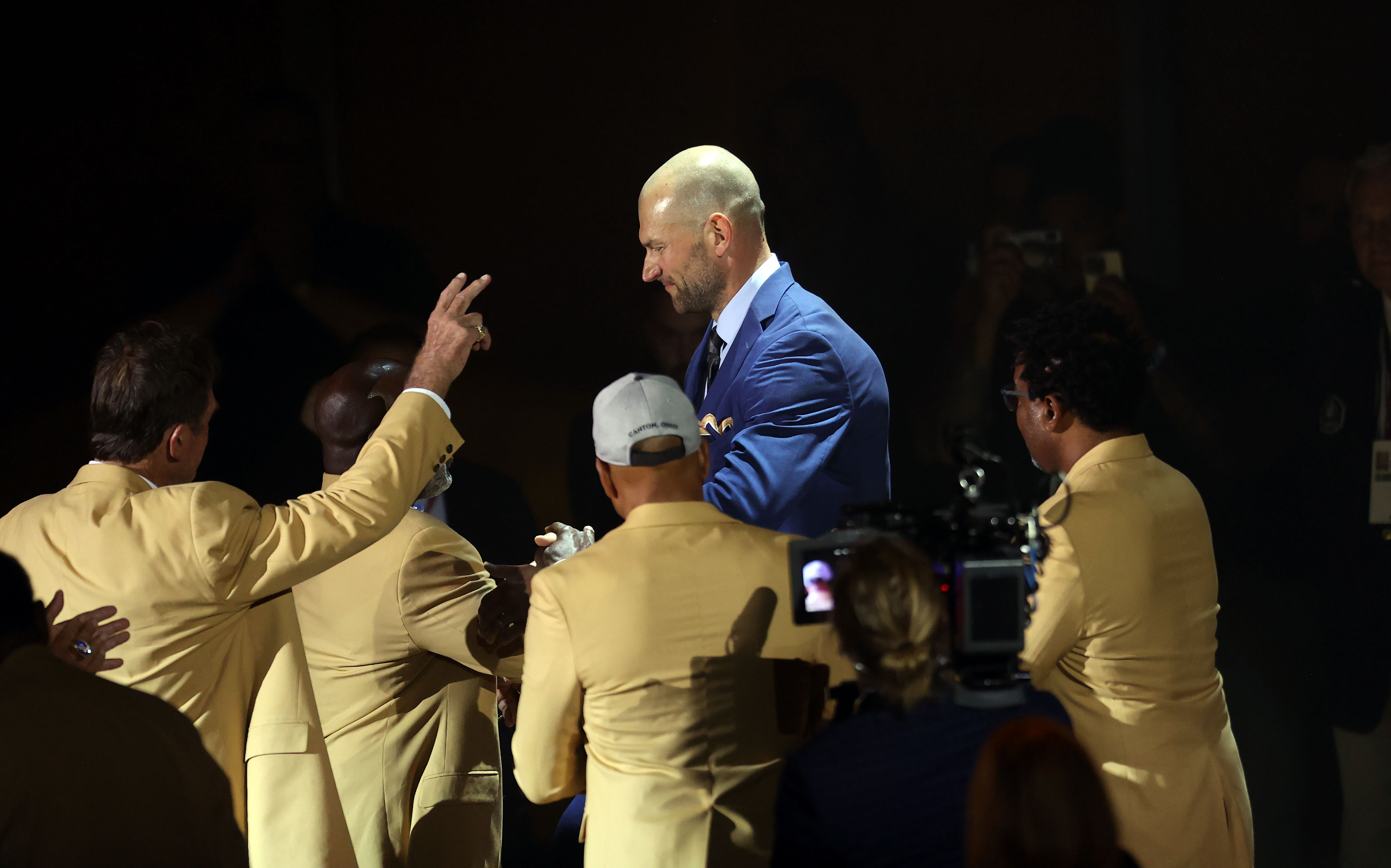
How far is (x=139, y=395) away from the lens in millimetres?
2338

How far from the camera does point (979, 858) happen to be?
1.52 m

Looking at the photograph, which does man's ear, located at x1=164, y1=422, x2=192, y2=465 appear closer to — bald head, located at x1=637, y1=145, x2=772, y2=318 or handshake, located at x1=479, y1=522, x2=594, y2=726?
handshake, located at x1=479, y1=522, x2=594, y2=726

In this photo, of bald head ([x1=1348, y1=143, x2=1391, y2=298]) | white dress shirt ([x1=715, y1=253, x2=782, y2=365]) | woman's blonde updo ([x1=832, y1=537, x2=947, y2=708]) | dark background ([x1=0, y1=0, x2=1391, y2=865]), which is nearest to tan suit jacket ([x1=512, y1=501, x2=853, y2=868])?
woman's blonde updo ([x1=832, y1=537, x2=947, y2=708])

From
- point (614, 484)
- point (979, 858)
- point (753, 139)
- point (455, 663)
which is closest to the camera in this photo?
point (979, 858)

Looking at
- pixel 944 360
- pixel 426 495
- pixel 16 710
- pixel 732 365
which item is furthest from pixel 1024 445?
pixel 16 710

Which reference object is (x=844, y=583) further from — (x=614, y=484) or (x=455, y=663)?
(x=455, y=663)

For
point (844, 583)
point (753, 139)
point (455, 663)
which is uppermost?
point (753, 139)

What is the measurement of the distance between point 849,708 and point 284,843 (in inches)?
48.9

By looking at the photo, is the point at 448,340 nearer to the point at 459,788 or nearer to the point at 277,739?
the point at 277,739

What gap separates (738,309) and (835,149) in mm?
920

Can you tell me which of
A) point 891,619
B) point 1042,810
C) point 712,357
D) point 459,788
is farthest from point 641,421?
point 712,357

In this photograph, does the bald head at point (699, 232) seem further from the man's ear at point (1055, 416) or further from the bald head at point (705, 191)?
the man's ear at point (1055, 416)

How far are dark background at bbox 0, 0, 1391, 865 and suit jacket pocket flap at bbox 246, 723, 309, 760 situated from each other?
5.30 ft

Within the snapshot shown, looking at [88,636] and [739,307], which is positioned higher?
[739,307]
